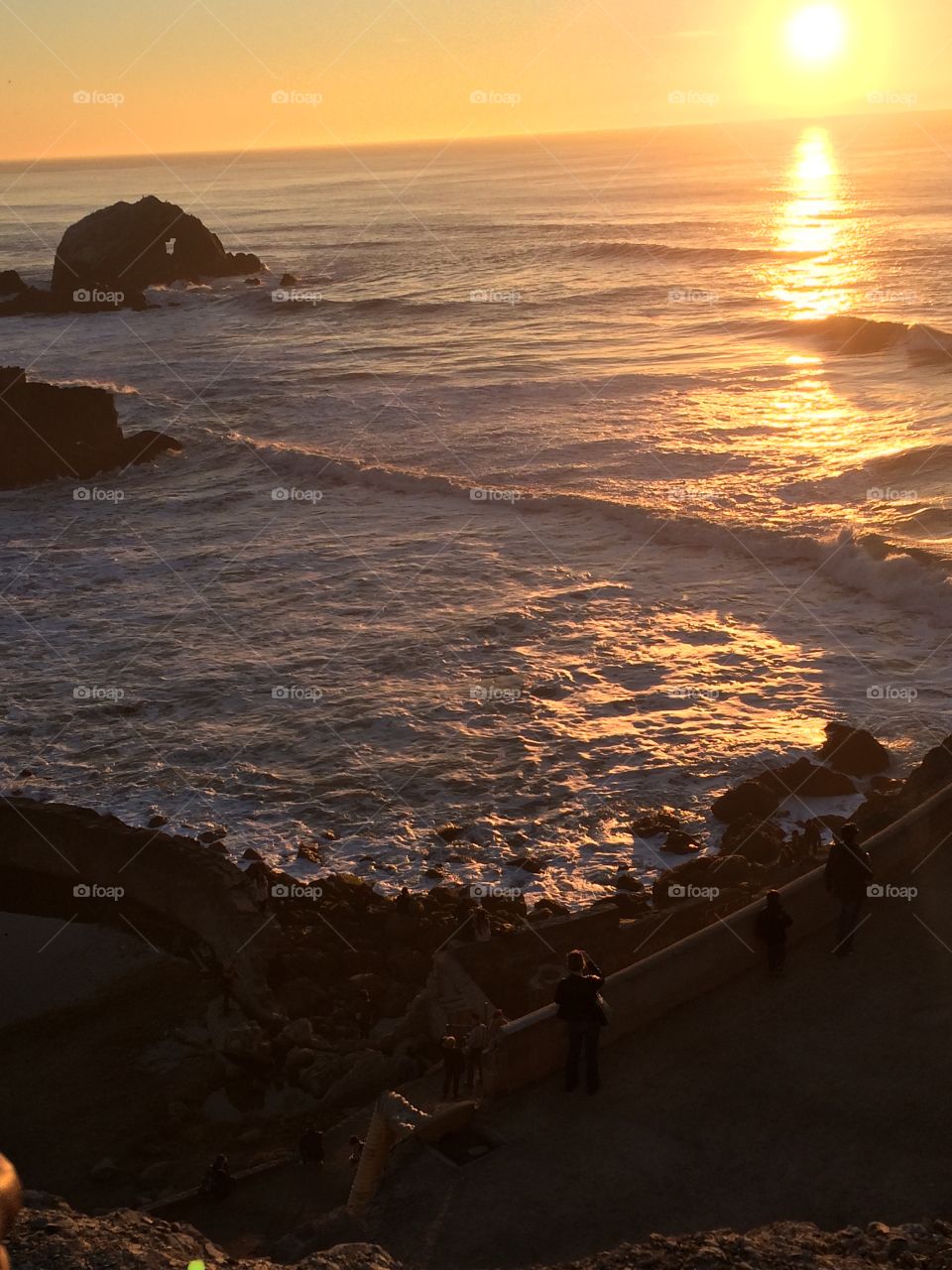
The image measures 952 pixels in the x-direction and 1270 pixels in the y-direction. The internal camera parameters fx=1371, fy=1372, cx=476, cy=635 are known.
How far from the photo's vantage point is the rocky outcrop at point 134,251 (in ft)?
244

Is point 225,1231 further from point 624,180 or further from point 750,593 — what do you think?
point 624,180

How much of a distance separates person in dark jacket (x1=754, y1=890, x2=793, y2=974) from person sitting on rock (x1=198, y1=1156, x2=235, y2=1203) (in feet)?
14.2

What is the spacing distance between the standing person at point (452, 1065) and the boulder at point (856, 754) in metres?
9.11

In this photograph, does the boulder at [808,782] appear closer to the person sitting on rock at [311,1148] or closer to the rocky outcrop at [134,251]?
the person sitting on rock at [311,1148]

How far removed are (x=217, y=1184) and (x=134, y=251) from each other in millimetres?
73398

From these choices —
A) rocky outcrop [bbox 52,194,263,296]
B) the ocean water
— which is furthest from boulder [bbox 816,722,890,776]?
rocky outcrop [bbox 52,194,263,296]

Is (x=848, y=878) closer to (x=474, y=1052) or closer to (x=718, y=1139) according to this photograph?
(x=718, y=1139)

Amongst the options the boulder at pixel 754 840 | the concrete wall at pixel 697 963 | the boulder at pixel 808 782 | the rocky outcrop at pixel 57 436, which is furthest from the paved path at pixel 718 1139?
the rocky outcrop at pixel 57 436

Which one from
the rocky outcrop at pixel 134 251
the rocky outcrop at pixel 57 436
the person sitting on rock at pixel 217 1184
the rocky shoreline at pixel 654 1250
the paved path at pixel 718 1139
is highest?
the rocky outcrop at pixel 134 251

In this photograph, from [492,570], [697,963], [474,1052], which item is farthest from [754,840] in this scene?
[492,570]

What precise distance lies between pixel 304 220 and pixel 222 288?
4796 cm

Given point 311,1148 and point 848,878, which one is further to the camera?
point 848,878

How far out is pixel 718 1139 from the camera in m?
8.97

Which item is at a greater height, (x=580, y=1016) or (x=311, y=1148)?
(x=580, y=1016)
